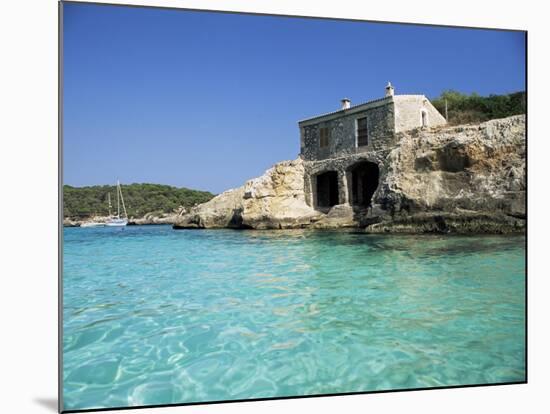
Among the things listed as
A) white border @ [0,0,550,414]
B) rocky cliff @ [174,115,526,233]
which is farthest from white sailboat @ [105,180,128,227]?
rocky cliff @ [174,115,526,233]

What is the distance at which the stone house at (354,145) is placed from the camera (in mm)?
10148

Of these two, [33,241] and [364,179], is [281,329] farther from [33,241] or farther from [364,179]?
[364,179]

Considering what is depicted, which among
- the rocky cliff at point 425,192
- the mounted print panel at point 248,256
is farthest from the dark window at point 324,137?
the mounted print panel at point 248,256

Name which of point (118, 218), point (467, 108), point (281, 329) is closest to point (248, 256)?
point (118, 218)

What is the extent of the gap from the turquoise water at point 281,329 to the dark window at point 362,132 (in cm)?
680

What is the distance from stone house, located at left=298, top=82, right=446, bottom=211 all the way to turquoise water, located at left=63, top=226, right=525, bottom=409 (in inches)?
221

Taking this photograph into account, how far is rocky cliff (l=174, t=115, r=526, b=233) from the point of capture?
6.44 metres

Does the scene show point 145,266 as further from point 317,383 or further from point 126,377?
point 317,383

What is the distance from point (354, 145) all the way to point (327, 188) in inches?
83.1

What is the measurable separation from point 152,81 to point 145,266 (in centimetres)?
260

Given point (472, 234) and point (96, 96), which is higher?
point (96, 96)

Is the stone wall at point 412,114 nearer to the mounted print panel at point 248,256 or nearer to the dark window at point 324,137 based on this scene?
the dark window at point 324,137

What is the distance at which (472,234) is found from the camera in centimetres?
718
